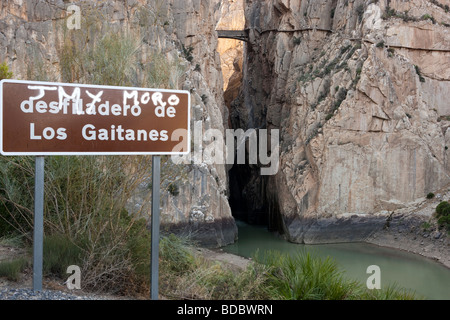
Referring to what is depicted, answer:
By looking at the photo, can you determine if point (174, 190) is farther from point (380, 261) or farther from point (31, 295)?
point (31, 295)

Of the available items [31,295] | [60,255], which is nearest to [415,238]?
[60,255]

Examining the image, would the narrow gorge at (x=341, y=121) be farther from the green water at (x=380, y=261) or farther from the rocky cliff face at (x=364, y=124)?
the green water at (x=380, y=261)

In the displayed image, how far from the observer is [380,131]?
2956 centimetres

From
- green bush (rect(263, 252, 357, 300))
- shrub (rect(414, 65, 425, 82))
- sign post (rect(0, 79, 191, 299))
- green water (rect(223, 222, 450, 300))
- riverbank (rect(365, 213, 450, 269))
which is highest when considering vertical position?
shrub (rect(414, 65, 425, 82))

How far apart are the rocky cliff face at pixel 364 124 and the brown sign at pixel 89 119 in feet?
75.3

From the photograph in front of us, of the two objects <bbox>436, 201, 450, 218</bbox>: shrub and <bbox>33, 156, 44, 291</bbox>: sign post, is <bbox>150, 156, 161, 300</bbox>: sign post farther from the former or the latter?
<bbox>436, 201, 450, 218</bbox>: shrub

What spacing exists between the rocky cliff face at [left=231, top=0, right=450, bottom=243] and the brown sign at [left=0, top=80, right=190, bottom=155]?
903 inches

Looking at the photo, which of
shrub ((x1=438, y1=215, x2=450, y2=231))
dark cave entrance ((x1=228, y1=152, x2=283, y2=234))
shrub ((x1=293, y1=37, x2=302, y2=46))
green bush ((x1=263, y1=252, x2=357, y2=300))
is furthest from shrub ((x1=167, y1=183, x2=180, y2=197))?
green bush ((x1=263, y1=252, x2=357, y2=300))

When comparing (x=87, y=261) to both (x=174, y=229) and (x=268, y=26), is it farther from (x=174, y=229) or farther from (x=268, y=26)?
(x=268, y=26)

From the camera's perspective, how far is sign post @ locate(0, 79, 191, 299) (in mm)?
5574

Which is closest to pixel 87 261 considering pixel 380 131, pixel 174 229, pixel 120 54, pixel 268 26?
pixel 120 54

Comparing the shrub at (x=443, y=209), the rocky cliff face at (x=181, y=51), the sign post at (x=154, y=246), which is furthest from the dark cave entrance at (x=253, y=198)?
the sign post at (x=154, y=246)

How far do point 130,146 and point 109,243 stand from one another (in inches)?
95.2

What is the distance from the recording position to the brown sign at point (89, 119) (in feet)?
18.2
